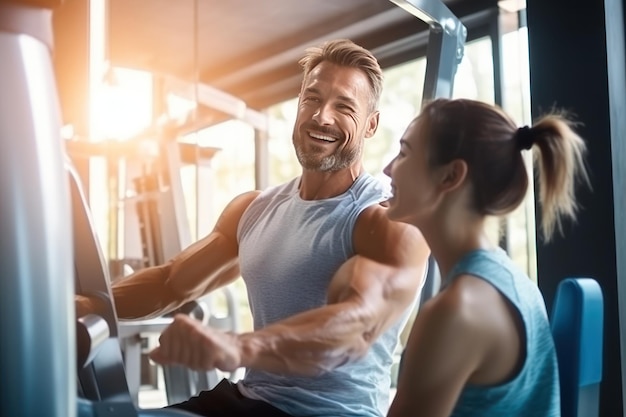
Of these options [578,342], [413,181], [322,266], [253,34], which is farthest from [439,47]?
[253,34]

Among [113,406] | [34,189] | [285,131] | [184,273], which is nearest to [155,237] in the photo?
[285,131]

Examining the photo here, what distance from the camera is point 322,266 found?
1458 millimetres

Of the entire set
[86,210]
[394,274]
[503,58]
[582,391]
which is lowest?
[582,391]

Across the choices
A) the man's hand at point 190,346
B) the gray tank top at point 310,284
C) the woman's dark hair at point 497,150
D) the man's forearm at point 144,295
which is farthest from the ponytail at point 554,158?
the man's forearm at point 144,295

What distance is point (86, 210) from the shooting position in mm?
1153

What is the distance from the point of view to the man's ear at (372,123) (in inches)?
64.8

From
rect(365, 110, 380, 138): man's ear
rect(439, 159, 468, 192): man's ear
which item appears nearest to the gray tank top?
rect(365, 110, 380, 138): man's ear

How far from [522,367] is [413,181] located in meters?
0.30

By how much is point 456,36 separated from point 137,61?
2437mm

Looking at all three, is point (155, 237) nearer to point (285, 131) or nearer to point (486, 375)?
point (285, 131)

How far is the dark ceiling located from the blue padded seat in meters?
1.99

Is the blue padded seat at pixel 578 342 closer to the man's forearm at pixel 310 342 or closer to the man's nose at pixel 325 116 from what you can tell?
the man's forearm at pixel 310 342

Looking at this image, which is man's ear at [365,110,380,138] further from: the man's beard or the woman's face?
the woman's face

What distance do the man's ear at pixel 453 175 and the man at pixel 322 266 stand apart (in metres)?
0.22
